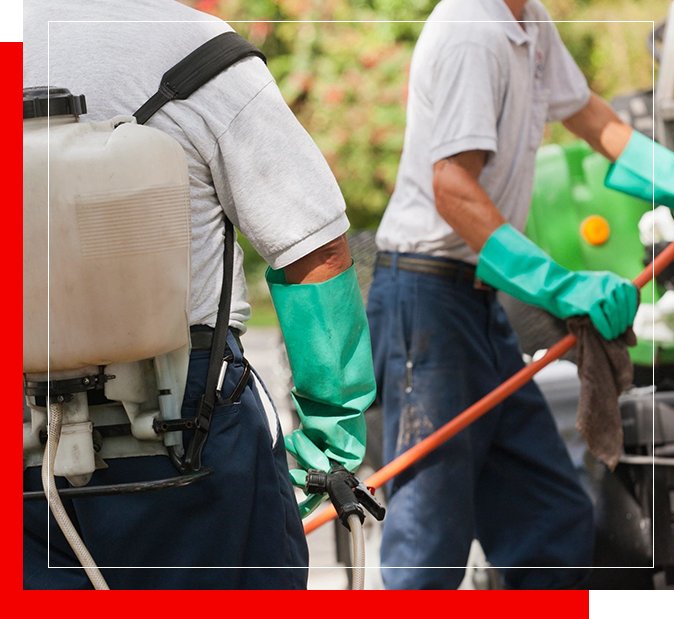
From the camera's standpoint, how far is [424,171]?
2633 mm

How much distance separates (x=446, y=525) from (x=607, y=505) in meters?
0.51

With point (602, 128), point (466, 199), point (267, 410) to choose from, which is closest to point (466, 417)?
point (466, 199)

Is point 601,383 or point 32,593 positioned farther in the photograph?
point 601,383

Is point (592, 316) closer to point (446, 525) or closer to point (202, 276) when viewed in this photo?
point (446, 525)

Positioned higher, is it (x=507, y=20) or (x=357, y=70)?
(x=507, y=20)

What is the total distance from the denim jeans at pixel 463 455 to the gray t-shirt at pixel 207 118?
3.39 ft

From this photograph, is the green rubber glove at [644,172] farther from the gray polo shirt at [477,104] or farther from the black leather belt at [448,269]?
the black leather belt at [448,269]

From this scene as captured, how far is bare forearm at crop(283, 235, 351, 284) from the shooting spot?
1677mm

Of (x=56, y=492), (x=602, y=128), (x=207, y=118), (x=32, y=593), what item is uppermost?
(x=207, y=118)

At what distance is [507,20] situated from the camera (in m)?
2.55

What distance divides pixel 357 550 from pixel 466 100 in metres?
1.24

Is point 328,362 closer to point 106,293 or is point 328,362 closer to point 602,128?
point 106,293

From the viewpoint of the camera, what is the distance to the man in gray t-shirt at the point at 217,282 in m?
1.56

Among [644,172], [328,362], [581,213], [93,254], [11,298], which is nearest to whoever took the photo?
[93,254]
